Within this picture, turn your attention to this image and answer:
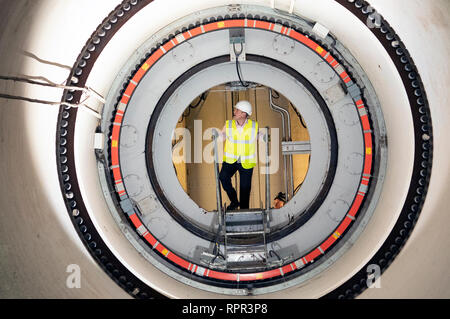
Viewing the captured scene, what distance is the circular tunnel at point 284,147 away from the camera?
2.54m

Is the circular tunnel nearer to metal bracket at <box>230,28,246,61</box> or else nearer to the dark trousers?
metal bracket at <box>230,28,246,61</box>

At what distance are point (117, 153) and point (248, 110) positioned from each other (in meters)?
1.39

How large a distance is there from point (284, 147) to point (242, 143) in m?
0.41

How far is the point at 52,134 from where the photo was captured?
2436 mm

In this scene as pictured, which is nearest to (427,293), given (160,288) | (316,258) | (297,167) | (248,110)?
(316,258)

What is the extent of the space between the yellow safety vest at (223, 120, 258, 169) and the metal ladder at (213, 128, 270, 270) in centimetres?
27

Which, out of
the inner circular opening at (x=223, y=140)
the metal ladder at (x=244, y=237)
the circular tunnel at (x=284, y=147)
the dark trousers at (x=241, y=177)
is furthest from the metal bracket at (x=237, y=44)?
the inner circular opening at (x=223, y=140)

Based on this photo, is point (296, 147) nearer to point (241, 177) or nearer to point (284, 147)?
point (284, 147)

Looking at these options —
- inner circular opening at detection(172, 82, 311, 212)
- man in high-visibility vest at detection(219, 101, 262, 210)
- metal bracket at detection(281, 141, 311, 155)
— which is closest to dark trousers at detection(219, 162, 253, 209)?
man in high-visibility vest at detection(219, 101, 262, 210)

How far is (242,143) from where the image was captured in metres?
3.88

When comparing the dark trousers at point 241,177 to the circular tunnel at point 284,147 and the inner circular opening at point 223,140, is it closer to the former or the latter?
the circular tunnel at point 284,147

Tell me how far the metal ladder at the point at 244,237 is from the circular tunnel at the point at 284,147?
0.6 inches

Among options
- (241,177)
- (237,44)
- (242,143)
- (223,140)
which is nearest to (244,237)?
(241,177)

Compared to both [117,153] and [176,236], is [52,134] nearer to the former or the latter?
[117,153]
